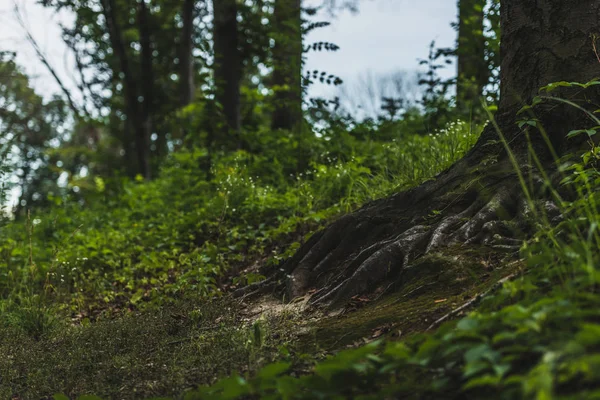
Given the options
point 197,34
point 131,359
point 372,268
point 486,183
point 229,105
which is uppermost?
point 197,34

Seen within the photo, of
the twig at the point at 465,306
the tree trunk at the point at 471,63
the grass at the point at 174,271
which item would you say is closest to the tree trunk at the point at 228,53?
the grass at the point at 174,271

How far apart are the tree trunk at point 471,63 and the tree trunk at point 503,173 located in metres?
3.63

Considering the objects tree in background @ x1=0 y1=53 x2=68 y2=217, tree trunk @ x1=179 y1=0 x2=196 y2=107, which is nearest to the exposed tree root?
tree trunk @ x1=179 y1=0 x2=196 y2=107

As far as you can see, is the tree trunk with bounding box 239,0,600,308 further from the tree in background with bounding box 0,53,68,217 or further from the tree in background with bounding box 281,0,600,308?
the tree in background with bounding box 0,53,68,217

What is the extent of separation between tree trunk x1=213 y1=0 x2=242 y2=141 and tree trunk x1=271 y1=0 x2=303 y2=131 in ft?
2.49

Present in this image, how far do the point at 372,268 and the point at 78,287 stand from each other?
366cm

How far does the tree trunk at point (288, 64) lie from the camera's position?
7695 mm

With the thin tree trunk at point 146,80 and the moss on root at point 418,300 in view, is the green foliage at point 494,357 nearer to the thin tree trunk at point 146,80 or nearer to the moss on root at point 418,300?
the moss on root at point 418,300

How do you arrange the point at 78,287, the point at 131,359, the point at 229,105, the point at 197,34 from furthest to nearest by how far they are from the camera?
the point at 197,34
the point at 229,105
the point at 78,287
the point at 131,359

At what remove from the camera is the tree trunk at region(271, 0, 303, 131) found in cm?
770

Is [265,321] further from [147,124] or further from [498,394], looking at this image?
[147,124]

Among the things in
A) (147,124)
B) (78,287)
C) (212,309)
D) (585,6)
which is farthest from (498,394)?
(147,124)

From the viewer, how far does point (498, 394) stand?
1.89m

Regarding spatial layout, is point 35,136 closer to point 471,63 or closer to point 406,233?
point 471,63
